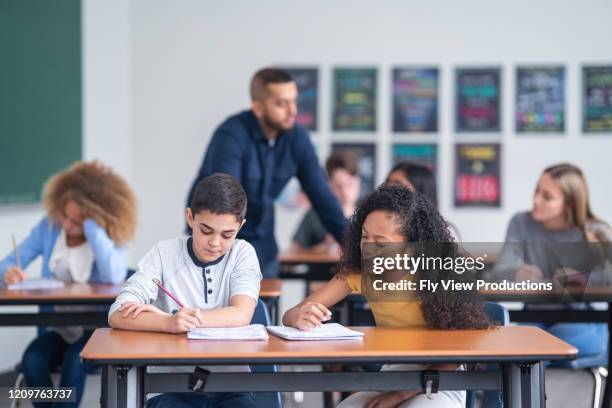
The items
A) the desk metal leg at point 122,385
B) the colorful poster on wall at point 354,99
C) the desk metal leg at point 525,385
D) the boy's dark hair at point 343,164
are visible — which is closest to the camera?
the desk metal leg at point 122,385

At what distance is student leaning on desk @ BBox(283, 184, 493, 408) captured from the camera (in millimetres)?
2768

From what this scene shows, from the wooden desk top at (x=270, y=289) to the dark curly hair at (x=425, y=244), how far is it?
2.60 feet

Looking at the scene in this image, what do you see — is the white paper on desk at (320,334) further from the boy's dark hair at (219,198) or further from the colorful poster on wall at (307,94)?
the colorful poster on wall at (307,94)

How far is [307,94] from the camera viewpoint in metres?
7.14

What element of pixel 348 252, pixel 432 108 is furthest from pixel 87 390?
pixel 432 108

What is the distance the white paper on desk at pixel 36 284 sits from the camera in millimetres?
3963

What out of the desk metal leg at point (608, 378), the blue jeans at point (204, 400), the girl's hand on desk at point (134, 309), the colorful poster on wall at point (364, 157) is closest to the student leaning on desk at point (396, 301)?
the blue jeans at point (204, 400)

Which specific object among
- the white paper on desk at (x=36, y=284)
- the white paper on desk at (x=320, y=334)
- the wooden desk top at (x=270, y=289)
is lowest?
the wooden desk top at (x=270, y=289)

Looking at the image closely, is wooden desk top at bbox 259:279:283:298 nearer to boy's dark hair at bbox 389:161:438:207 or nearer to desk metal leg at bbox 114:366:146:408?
boy's dark hair at bbox 389:161:438:207

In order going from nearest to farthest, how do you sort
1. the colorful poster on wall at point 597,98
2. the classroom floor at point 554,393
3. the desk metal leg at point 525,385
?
1. the desk metal leg at point 525,385
2. the classroom floor at point 554,393
3. the colorful poster on wall at point 597,98

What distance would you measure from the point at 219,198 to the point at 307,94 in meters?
4.36

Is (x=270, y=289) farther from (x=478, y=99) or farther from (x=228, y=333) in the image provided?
(x=478, y=99)

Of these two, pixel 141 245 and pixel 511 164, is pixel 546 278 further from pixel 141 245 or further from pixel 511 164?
pixel 141 245

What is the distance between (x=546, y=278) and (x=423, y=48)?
303 cm
